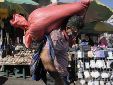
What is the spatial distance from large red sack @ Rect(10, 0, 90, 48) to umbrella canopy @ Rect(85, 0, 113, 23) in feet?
46.6

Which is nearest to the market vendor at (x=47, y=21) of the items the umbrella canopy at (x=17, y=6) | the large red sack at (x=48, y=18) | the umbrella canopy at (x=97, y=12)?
the large red sack at (x=48, y=18)

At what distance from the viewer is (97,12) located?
63.1 feet

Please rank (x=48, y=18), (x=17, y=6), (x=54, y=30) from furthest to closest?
(x=17, y=6) < (x=54, y=30) < (x=48, y=18)

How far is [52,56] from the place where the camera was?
14.1 feet

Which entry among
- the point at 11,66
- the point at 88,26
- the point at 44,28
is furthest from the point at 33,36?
the point at 88,26

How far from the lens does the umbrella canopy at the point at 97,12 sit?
18578 mm

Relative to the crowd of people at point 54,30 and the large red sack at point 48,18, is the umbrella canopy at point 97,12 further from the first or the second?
the large red sack at point 48,18

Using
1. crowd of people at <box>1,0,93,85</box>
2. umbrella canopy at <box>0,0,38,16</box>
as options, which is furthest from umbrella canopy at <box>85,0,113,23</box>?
crowd of people at <box>1,0,93,85</box>

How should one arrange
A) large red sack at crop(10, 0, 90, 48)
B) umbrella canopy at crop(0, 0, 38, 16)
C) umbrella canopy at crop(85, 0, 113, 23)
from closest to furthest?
large red sack at crop(10, 0, 90, 48)
umbrella canopy at crop(0, 0, 38, 16)
umbrella canopy at crop(85, 0, 113, 23)

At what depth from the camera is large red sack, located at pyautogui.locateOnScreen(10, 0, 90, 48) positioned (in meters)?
4.07

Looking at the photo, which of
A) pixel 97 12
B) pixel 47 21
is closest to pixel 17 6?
pixel 97 12

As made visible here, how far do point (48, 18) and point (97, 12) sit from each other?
600 inches

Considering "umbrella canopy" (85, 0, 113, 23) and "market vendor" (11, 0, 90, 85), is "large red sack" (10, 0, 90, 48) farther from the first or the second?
"umbrella canopy" (85, 0, 113, 23)

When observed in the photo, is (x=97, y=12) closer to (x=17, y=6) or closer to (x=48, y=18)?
(x=17, y=6)
